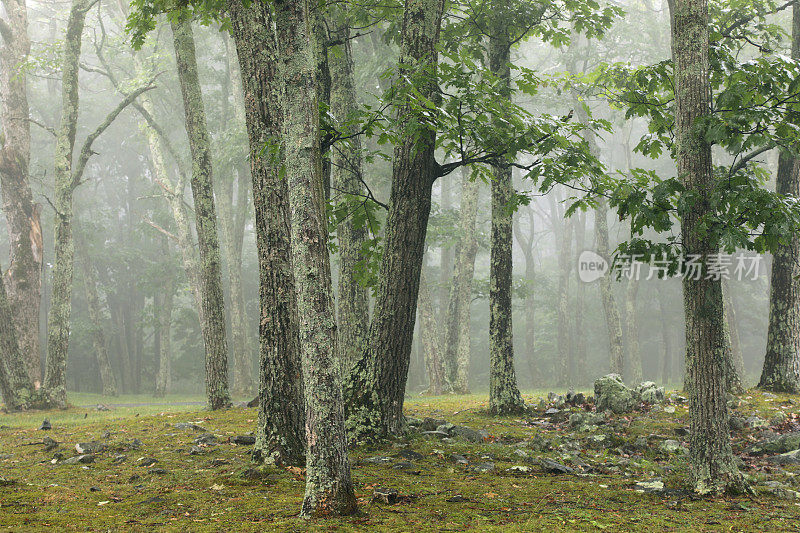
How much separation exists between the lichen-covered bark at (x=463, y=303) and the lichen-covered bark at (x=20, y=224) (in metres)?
12.4

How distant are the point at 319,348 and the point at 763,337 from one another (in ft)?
121

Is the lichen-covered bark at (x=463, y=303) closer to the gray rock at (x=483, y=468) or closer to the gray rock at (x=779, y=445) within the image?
the gray rock at (x=779, y=445)

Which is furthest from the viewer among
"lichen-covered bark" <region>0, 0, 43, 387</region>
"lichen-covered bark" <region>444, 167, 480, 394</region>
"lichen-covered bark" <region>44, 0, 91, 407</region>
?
"lichen-covered bark" <region>444, 167, 480, 394</region>

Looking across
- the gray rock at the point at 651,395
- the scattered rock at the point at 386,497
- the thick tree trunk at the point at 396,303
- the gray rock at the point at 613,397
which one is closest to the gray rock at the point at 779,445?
the gray rock at the point at 613,397

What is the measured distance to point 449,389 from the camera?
63.4 ft

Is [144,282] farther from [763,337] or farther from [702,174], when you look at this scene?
[763,337]

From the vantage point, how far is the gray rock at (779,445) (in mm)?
7430

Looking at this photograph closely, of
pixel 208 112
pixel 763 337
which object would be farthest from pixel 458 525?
pixel 763 337

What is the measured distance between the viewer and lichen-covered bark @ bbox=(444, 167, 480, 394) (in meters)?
19.4

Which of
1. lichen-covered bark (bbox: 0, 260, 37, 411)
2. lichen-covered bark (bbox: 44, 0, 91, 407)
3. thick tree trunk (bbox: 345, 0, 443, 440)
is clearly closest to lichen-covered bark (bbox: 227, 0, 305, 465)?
thick tree trunk (bbox: 345, 0, 443, 440)

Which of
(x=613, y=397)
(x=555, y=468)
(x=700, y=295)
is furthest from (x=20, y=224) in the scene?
(x=700, y=295)

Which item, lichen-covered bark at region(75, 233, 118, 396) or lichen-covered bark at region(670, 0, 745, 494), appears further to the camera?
lichen-covered bark at region(75, 233, 118, 396)

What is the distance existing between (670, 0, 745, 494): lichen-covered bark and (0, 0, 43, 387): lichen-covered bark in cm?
1628

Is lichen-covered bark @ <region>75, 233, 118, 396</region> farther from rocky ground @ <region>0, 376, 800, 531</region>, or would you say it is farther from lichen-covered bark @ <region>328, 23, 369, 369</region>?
lichen-covered bark @ <region>328, 23, 369, 369</region>
